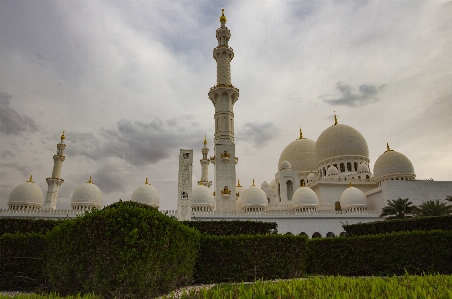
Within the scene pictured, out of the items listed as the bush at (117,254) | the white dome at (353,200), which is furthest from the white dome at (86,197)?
the white dome at (353,200)

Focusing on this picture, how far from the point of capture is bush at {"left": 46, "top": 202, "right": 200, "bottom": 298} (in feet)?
21.4

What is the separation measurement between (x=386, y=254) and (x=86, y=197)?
91.1ft

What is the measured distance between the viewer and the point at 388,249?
433 inches

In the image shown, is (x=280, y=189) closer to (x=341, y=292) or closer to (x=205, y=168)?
(x=205, y=168)

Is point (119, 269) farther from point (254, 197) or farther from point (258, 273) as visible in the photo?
point (254, 197)

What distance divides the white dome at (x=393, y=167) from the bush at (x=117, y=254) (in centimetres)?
3483

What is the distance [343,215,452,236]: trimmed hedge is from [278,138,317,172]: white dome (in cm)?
3021

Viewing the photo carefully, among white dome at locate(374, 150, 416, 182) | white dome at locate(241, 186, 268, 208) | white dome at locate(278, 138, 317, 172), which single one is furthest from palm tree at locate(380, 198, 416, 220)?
white dome at locate(278, 138, 317, 172)

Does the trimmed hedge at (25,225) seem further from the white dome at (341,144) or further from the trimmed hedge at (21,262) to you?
the white dome at (341,144)

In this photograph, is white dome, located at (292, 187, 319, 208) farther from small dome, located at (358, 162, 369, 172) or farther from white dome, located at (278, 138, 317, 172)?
white dome, located at (278, 138, 317, 172)

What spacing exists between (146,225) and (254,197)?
24.7m

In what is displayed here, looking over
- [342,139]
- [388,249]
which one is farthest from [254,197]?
[388,249]

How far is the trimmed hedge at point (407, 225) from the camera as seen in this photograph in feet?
42.1

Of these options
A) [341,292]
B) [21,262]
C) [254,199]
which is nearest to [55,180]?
[254,199]
